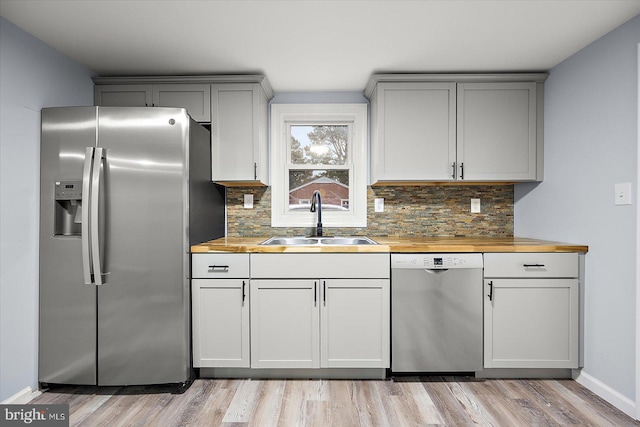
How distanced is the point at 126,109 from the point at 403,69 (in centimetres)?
195

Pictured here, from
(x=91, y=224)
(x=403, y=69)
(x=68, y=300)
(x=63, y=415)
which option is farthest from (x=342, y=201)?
(x=63, y=415)

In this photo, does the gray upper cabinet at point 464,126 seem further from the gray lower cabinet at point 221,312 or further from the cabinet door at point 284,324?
the gray lower cabinet at point 221,312

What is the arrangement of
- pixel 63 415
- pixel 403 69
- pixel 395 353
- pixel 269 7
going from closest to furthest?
pixel 269 7, pixel 63 415, pixel 395 353, pixel 403 69

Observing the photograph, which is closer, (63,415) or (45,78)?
(63,415)

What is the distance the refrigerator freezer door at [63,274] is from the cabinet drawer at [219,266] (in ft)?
2.00

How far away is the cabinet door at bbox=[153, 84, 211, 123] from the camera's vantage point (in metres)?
2.72

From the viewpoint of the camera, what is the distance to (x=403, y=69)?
264 centimetres

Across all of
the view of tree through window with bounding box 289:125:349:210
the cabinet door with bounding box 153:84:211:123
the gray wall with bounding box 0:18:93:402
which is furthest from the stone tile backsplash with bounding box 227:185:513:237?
the gray wall with bounding box 0:18:93:402

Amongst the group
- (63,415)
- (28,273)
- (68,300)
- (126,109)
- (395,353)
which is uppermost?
(126,109)

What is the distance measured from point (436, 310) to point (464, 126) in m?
1.43

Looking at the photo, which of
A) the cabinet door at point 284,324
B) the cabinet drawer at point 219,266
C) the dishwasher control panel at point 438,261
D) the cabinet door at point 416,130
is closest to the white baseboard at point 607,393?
the dishwasher control panel at point 438,261

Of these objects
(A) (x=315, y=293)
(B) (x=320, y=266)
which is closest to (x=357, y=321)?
(A) (x=315, y=293)

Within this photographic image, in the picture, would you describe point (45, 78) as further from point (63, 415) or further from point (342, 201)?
point (342, 201)

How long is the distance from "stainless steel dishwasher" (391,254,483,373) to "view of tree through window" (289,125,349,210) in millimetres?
1026
